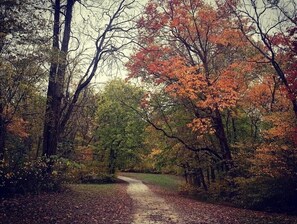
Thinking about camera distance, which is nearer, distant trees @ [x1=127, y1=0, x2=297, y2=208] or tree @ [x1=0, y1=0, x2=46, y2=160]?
tree @ [x1=0, y1=0, x2=46, y2=160]

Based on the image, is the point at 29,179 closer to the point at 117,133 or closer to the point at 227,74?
the point at 227,74

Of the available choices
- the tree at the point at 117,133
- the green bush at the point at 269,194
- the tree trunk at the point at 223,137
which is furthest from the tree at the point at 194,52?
the tree at the point at 117,133

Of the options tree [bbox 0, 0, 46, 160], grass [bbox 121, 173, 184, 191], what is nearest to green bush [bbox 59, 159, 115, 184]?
grass [bbox 121, 173, 184, 191]

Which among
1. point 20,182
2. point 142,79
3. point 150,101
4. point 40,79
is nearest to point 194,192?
point 150,101

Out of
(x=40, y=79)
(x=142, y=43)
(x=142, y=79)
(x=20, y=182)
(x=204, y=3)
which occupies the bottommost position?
(x=20, y=182)

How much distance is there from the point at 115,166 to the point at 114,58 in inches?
848

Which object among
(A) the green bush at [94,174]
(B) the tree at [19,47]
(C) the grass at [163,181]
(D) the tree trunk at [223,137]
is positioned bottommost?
(C) the grass at [163,181]

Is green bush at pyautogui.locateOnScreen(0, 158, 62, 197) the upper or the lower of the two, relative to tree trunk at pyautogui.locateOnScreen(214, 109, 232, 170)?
lower

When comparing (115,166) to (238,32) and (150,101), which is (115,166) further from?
(238,32)

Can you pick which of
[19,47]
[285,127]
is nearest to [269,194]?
[285,127]

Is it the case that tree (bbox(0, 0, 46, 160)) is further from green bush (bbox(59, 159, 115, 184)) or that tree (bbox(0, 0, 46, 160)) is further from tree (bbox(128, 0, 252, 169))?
green bush (bbox(59, 159, 115, 184))

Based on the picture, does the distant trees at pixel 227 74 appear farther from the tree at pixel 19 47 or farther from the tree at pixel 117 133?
the tree at pixel 117 133

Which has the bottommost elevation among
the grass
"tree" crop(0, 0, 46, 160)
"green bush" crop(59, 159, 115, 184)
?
the grass

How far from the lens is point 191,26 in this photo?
16.9 m
